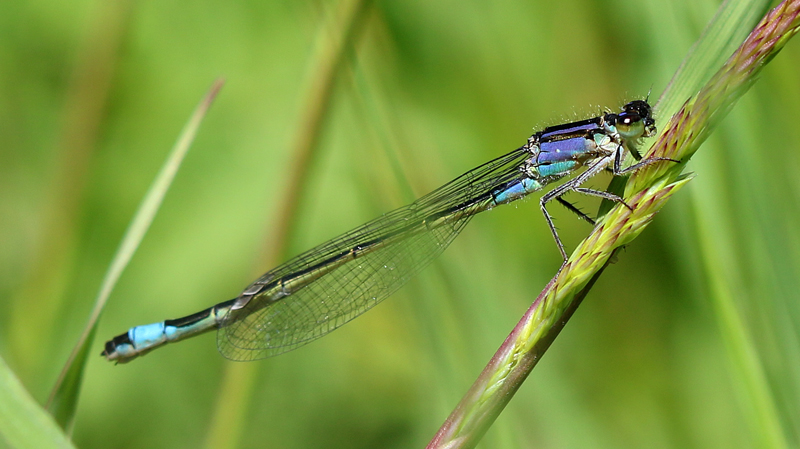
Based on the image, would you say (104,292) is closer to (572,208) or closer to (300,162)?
(300,162)

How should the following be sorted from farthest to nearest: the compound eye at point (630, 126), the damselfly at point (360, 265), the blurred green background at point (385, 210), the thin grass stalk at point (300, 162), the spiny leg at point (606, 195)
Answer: the damselfly at point (360, 265) → the compound eye at point (630, 126) → the thin grass stalk at point (300, 162) → the blurred green background at point (385, 210) → the spiny leg at point (606, 195)

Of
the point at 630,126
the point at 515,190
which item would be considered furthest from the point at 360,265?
the point at 630,126

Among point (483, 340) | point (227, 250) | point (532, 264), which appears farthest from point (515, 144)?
point (227, 250)

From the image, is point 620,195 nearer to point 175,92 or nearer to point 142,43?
point 175,92

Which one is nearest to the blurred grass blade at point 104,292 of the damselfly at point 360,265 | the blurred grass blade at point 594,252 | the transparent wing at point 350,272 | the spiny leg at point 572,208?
the damselfly at point 360,265

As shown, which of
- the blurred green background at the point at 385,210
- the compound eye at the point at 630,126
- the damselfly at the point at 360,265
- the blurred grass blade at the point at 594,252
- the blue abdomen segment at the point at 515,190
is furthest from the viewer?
the blue abdomen segment at the point at 515,190

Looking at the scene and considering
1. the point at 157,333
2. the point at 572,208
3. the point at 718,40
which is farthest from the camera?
the point at 157,333

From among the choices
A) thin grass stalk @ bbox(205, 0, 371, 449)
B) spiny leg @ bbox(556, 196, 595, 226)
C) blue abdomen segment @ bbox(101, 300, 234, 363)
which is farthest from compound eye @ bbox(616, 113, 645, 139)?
blue abdomen segment @ bbox(101, 300, 234, 363)

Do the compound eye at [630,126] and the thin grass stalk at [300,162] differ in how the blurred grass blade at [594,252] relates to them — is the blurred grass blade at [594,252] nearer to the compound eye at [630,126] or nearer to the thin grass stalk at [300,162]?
the compound eye at [630,126]
